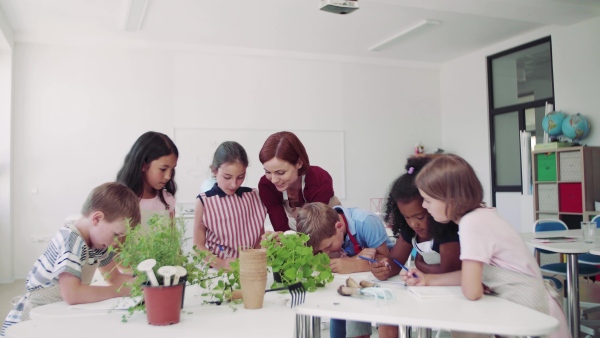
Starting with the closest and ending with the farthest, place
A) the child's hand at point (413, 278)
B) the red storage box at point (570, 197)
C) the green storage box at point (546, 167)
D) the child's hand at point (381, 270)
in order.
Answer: the child's hand at point (413, 278)
the child's hand at point (381, 270)
the red storage box at point (570, 197)
the green storage box at point (546, 167)

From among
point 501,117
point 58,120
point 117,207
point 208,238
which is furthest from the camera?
point 501,117

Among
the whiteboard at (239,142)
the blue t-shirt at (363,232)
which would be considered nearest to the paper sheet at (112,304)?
the blue t-shirt at (363,232)

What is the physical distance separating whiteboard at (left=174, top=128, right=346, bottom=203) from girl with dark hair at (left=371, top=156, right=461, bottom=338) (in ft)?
14.9

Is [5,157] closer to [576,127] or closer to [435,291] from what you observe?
[435,291]

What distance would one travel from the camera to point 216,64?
7.01m

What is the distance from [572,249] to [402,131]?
5.40 m

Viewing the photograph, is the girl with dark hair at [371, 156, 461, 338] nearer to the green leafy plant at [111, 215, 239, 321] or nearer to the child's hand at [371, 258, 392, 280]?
the child's hand at [371, 258, 392, 280]

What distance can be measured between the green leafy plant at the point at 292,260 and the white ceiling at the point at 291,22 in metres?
3.86

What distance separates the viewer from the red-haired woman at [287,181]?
2.20 m

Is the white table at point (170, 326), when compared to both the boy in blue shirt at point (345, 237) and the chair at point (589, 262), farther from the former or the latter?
the chair at point (589, 262)

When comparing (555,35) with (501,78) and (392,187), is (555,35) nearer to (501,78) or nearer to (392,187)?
(501,78)

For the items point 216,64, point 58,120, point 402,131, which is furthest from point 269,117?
point 58,120

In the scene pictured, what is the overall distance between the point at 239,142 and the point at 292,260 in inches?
226

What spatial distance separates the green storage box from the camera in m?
5.83
